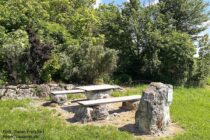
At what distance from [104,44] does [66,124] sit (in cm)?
864

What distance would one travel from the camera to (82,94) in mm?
11078

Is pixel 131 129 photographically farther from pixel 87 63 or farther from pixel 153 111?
pixel 87 63

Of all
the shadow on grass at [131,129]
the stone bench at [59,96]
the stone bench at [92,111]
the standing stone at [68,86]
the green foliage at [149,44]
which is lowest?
the shadow on grass at [131,129]

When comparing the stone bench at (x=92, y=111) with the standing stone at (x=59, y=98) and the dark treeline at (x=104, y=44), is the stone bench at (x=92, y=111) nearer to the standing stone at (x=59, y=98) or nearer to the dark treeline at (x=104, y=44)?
the standing stone at (x=59, y=98)

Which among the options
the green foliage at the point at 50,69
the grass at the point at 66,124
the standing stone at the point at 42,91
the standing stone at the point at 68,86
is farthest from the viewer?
the green foliage at the point at 50,69

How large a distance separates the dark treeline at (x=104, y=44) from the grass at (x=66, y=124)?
237 centimetres

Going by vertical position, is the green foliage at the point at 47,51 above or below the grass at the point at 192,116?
above

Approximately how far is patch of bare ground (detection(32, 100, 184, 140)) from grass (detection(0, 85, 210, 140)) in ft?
0.63

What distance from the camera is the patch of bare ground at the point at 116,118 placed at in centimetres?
707

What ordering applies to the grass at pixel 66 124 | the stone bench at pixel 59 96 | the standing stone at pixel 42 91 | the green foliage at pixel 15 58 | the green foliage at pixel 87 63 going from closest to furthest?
1. the grass at pixel 66 124
2. the stone bench at pixel 59 96
3. the standing stone at pixel 42 91
4. the green foliage at pixel 15 58
5. the green foliage at pixel 87 63

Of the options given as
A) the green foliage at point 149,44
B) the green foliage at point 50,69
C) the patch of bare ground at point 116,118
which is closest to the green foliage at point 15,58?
the green foliage at point 50,69

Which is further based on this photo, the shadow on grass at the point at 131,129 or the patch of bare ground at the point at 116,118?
the patch of bare ground at the point at 116,118

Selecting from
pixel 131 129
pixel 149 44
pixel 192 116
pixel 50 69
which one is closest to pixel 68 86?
pixel 50 69

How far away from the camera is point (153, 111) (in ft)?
22.5
